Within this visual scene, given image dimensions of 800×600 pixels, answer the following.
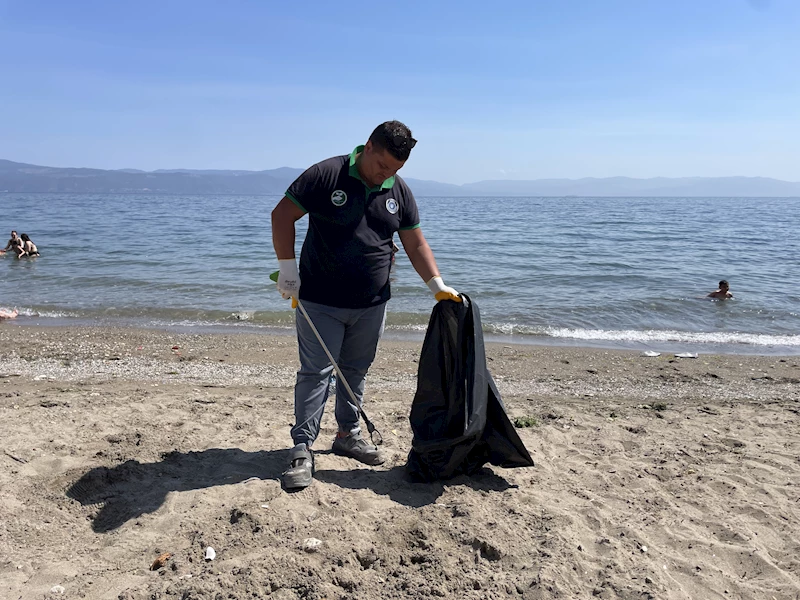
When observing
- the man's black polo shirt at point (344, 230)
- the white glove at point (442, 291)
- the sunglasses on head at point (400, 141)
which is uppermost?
the sunglasses on head at point (400, 141)

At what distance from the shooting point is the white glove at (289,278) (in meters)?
3.26

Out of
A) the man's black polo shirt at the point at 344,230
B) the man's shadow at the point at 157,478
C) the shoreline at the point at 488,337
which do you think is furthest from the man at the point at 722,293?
the man's shadow at the point at 157,478

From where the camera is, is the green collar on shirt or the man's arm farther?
the green collar on shirt

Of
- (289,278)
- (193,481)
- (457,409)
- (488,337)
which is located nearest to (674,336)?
(488,337)

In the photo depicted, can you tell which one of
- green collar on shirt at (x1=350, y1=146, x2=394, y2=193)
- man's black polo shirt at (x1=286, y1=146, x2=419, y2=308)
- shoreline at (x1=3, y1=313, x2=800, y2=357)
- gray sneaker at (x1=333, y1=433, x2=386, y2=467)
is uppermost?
green collar on shirt at (x1=350, y1=146, x2=394, y2=193)

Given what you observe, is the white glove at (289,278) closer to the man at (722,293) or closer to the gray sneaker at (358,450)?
the gray sneaker at (358,450)

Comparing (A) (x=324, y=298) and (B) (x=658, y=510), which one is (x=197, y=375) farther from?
(B) (x=658, y=510)

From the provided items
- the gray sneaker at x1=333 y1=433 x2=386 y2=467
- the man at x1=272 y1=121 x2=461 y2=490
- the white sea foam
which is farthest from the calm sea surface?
the man at x1=272 y1=121 x2=461 y2=490

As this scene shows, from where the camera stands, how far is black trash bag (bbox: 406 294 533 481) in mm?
3465

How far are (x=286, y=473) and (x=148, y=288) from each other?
10.8 m

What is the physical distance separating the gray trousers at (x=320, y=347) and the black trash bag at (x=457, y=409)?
0.37 metres

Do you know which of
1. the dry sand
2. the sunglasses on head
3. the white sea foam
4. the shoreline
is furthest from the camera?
the white sea foam

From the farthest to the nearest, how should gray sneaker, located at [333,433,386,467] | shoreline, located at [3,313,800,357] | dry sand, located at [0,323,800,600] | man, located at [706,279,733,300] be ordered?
man, located at [706,279,733,300]
shoreline, located at [3,313,800,357]
gray sneaker, located at [333,433,386,467]
dry sand, located at [0,323,800,600]

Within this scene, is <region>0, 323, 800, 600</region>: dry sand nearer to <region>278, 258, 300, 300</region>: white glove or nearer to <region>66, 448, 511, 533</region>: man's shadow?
<region>66, 448, 511, 533</region>: man's shadow
